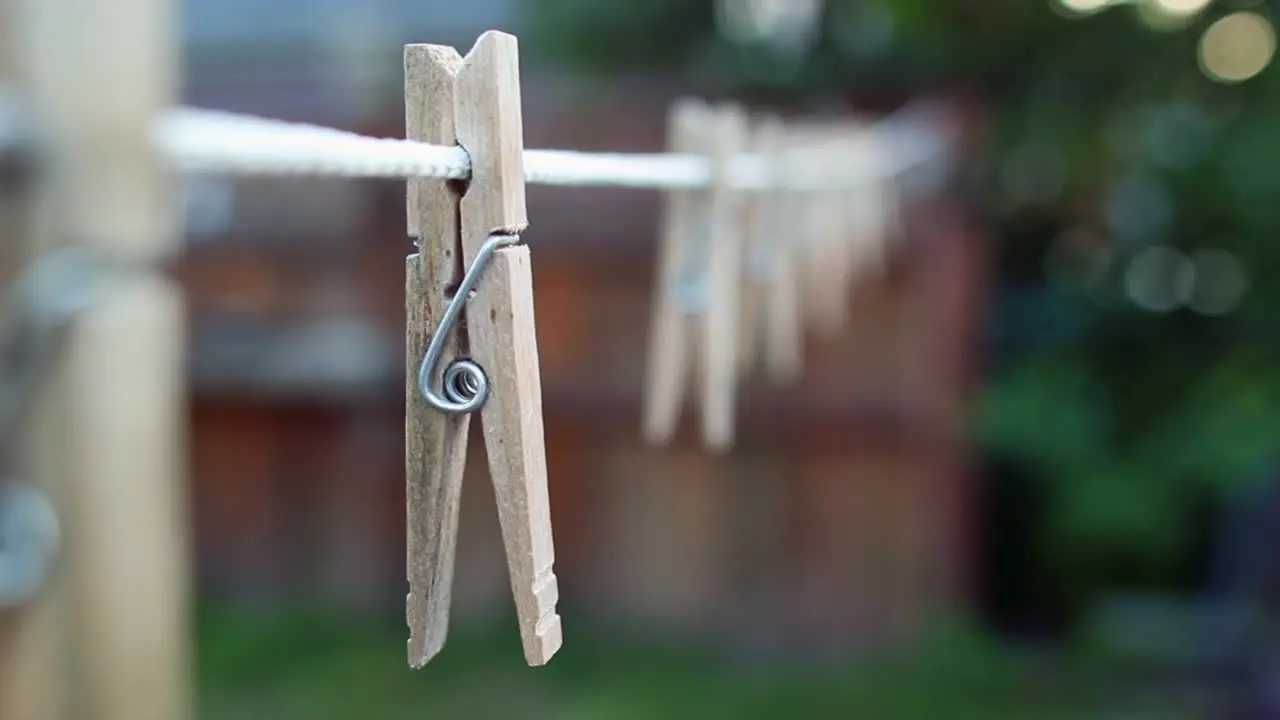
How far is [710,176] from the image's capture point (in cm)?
103

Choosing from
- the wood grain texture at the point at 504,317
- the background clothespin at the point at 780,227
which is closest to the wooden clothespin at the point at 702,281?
the background clothespin at the point at 780,227

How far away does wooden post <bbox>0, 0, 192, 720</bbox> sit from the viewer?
0.31 m

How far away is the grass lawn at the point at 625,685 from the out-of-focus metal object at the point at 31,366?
7.67ft

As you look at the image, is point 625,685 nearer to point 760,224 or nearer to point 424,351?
point 760,224

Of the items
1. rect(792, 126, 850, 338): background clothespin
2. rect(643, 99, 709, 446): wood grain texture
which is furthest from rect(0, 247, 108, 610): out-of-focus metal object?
rect(792, 126, 850, 338): background clothespin

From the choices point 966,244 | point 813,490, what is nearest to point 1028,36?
point 966,244

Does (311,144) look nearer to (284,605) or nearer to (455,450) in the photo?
(455,450)

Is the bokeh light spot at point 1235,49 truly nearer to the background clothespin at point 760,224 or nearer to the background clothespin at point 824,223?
the background clothespin at point 824,223

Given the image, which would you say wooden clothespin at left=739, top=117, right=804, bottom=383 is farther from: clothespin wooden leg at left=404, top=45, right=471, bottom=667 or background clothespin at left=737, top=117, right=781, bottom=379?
clothespin wooden leg at left=404, top=45, right=471, bottom=667

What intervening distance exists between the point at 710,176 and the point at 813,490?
1.79 meters

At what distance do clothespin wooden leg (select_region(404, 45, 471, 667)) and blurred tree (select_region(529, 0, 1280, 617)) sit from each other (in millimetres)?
2216

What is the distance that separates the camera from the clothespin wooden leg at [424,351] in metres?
Answer: 0.54

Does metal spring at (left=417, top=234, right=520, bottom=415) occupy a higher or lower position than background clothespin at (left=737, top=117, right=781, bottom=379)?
lower

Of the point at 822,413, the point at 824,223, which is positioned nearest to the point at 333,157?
the point at 824,223
